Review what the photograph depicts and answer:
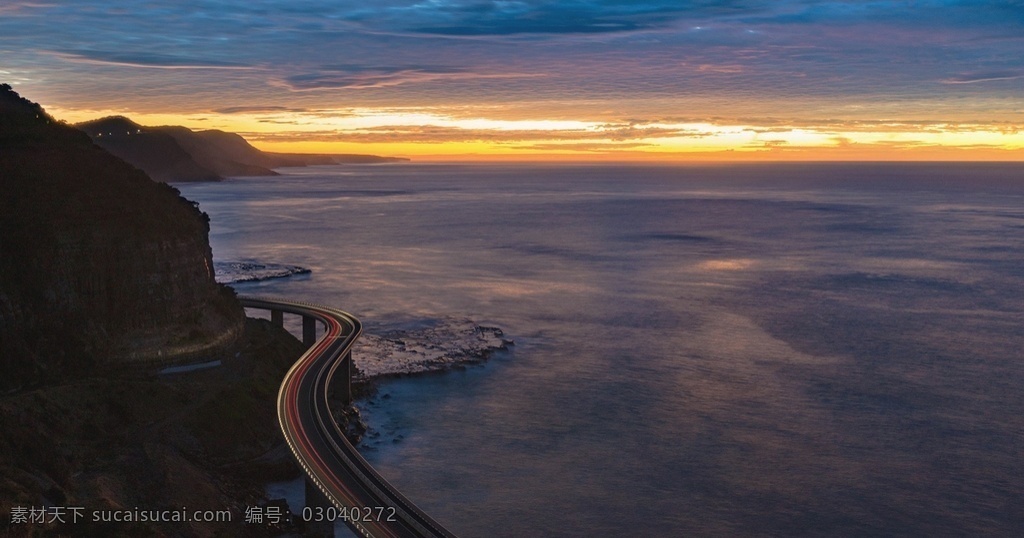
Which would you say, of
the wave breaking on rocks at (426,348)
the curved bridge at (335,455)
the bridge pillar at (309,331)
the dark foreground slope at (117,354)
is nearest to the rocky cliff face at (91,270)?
the dark foreground slope at (117,354)

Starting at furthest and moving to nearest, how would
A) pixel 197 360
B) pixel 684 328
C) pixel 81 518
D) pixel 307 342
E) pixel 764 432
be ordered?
1. pixel 684 328
2. pixel 307 342
3. pixel 197 360
4. pixel 764 432
5. pixel 81 518

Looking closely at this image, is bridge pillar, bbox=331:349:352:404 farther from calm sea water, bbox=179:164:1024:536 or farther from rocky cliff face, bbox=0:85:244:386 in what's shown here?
rocky cliff face, bbox=0:85:244:386

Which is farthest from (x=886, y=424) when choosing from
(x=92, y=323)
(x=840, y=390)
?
(x=92, y=323)

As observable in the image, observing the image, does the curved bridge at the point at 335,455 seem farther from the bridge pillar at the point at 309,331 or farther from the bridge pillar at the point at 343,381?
the bridge pillar at the point at 309,331

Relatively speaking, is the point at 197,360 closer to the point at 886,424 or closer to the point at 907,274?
the point at 886,424

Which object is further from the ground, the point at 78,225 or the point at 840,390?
the point at 78,225

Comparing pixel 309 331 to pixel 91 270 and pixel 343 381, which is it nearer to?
pixel 343 381

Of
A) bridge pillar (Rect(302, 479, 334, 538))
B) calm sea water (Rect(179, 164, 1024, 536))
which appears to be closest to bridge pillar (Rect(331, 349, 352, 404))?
calm sea water (Rect(179, 164, 1024, 536))
